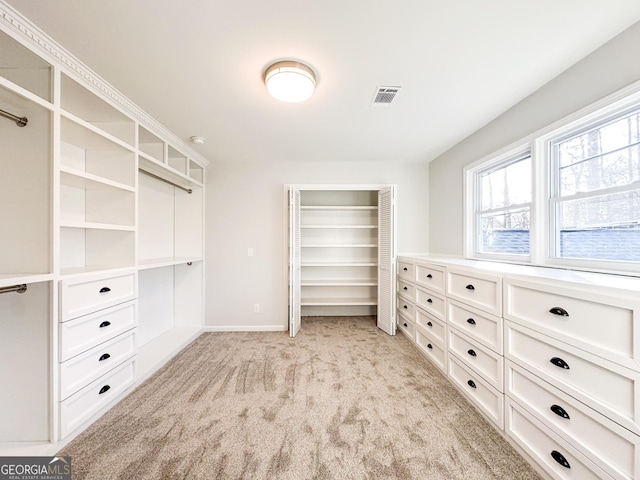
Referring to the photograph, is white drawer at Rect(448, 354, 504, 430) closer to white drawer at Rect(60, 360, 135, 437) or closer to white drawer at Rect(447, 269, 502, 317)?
white drawer at Rect(447, 269, 502, 317)

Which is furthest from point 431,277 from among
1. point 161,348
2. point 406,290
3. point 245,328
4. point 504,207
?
point 161,348

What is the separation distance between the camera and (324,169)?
11.8ft

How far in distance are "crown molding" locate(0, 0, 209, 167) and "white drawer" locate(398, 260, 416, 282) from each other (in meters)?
3.14

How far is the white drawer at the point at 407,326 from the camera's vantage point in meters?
2.98

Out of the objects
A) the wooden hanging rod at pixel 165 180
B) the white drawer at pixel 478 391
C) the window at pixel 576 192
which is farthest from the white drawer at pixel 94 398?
the window at pixel 576 192

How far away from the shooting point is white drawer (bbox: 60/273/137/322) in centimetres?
155

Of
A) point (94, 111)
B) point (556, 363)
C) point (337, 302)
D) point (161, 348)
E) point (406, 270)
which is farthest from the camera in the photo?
point (337, 302)

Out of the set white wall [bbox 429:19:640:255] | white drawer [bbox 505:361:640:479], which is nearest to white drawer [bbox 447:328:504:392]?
white drawer [bbox 505:361:640:479]

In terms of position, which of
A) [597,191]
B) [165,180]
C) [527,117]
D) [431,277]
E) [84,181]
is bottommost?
[431,277]

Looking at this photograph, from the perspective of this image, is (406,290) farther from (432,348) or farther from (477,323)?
(477,323)

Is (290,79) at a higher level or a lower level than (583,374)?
higher

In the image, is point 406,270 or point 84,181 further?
point 406,270

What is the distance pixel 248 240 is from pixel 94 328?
2007 millimetres

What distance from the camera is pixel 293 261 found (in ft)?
10.7
